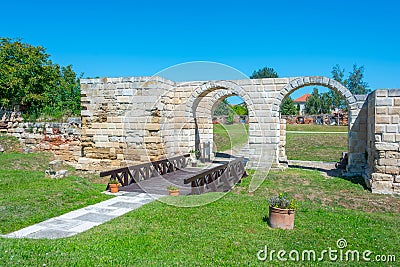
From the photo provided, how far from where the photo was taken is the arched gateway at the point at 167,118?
431 inches

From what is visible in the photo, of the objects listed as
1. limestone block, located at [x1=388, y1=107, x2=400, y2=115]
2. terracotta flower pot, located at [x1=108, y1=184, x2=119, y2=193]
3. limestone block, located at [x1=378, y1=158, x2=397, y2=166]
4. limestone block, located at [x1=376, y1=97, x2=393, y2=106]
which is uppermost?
limestone block, located at [x1=376, y1=97, x2=393, y2=106]

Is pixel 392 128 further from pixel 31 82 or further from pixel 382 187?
pixel 31 82

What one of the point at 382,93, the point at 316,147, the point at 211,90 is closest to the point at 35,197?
the point at 211,90

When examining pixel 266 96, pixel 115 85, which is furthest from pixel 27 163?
pixel 266 96

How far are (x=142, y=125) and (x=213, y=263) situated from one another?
7.57m

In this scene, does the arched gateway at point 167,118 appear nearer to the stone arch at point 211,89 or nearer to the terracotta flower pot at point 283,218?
the stone arch at point 211,89

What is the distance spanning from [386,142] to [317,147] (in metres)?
9.04

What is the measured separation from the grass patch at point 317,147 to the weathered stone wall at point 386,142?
21.3ft

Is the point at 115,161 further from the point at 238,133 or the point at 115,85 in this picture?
the point at 238,133

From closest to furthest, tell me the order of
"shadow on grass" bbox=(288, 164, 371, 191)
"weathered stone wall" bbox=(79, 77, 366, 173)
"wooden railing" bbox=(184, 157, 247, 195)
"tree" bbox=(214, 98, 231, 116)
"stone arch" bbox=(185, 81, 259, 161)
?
"wooden railing" bbox=(184, 157, 247, 195), "shadow on grass" bbox=(288, 164, 371, 191), "weathered stone wall" bbox=(79, 77, 366, 173), "stone arch" bbox=(185, 81, 259, 161), "tree" bbox=(214, 98, 231, 116)

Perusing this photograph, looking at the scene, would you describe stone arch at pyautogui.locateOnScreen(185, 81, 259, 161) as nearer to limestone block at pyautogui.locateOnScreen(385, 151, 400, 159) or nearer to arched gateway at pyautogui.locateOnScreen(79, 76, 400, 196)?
arched gateway at pyautogui.locateOnScreen(79, 76, 400, 196)

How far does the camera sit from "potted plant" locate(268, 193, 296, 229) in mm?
5480

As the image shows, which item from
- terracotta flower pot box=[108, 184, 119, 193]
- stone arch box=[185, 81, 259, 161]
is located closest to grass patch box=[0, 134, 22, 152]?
stone arch box=[185, 81, 259, 161]

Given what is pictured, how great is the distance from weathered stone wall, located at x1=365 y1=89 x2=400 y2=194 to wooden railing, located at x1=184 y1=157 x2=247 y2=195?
376cm
